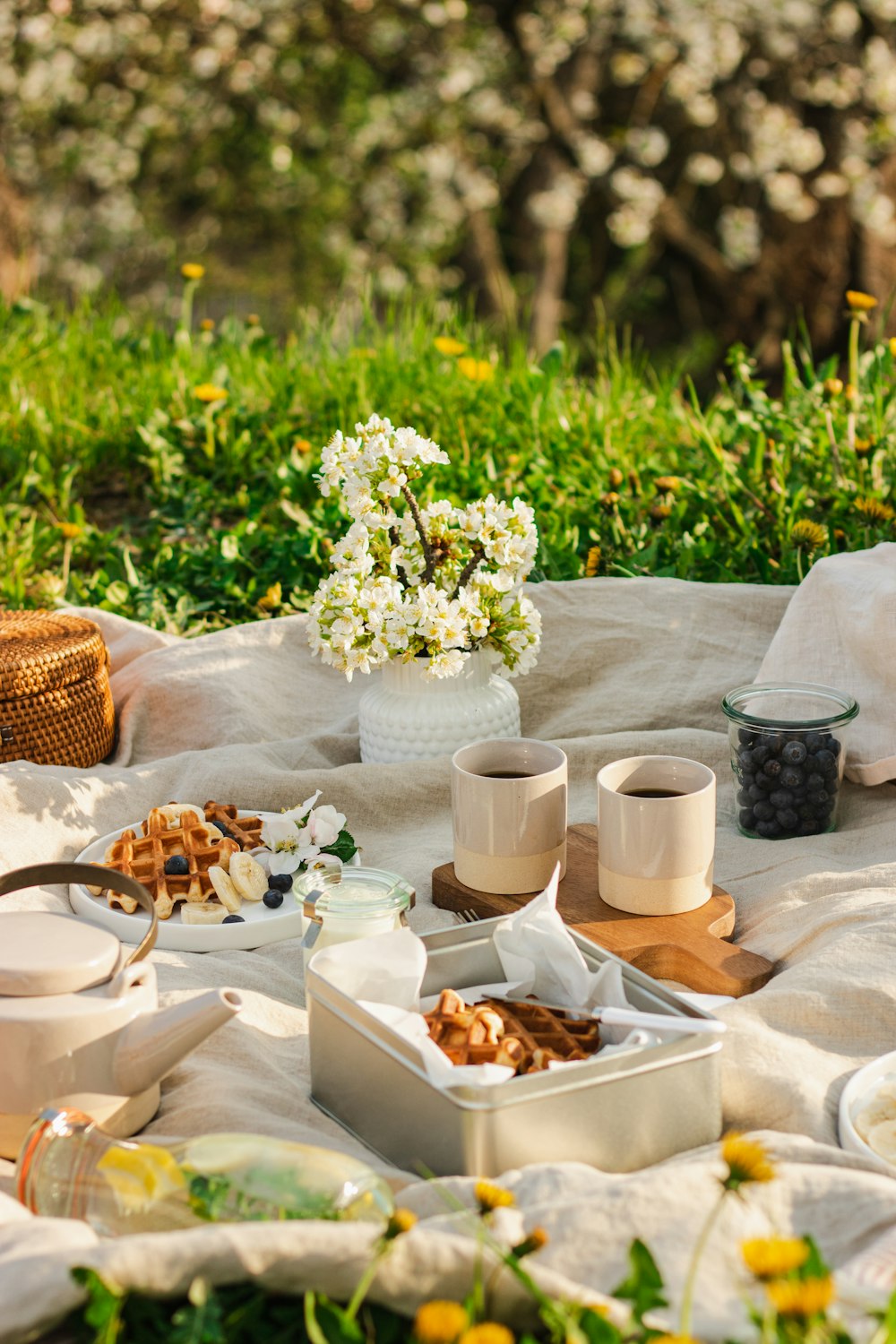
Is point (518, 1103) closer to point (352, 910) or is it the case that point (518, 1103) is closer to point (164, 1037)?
point (164, 1037)

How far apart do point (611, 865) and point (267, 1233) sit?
0.89 metres

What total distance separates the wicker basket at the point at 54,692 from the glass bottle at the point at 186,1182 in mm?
1186

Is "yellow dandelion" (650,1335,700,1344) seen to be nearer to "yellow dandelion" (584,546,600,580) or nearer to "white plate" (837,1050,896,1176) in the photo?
"white plate" (837,1050,896,1176)

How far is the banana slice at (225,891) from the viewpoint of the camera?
1.98 m

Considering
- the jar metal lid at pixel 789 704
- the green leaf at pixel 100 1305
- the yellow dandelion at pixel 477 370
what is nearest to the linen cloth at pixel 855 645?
the jar metal lid at pixel 789 704

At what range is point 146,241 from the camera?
866cm

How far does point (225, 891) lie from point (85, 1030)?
565 mm

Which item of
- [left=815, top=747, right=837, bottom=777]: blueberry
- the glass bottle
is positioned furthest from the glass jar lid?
[left=815, top=747, right=837, bottom=777]: blueberry

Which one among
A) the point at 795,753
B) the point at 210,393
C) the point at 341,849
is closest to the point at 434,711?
the point at 341,849

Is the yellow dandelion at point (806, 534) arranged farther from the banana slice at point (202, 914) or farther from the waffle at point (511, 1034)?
the waffle at point (511, 1034)

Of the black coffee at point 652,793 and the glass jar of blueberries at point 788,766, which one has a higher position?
the black coffee at point 652,793

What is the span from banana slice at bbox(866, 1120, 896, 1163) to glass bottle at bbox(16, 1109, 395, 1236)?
492 millimetres

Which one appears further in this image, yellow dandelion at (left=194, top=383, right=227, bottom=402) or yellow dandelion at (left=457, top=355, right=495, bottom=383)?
yellow dandelion at (left=457, top=355, right=495, bottom=383)

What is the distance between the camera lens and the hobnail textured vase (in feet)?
7.77
